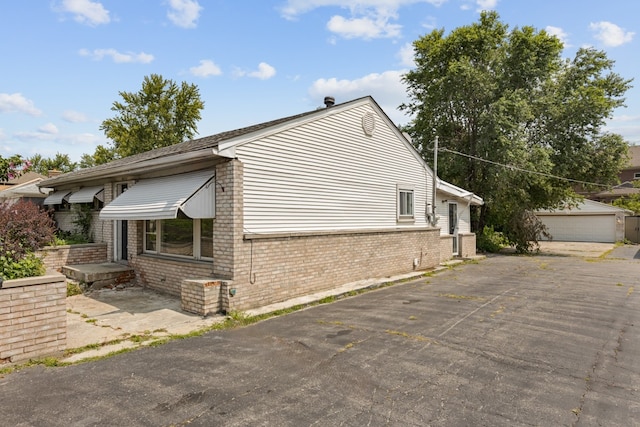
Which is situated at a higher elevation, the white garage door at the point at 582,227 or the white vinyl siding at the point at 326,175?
the white vinyl siding at the point at 326,175

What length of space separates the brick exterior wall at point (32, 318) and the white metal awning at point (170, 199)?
266 cm

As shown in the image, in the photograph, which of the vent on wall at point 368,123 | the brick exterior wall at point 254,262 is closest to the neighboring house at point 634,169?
the vent on wall at point 368,123

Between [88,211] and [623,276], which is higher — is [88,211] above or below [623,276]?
above

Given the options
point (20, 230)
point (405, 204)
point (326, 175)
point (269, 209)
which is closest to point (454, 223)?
point (405, 204)

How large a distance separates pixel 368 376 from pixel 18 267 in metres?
5.22

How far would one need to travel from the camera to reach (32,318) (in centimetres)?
518

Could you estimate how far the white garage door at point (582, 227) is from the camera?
1212 inches

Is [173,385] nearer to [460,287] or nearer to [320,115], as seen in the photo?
[320,115]

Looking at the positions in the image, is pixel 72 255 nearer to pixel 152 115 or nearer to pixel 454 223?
pixel 454 223

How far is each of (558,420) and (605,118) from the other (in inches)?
989

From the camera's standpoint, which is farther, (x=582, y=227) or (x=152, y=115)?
(x=152, y=115)

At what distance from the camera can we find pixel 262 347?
586 centimetres

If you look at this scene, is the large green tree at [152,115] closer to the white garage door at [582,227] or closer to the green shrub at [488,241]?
the green shrub at [488,241]

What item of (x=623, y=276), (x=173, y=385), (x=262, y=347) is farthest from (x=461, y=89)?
(x=173, y=385)
